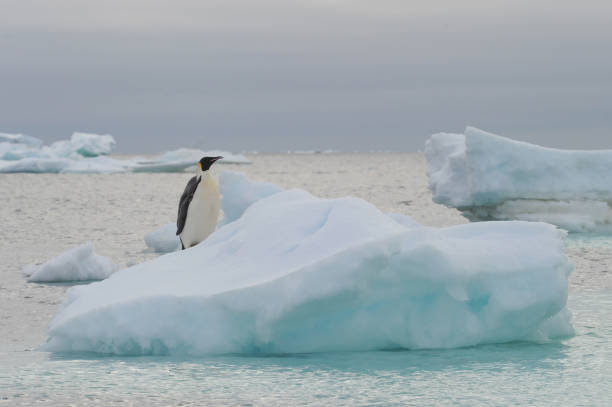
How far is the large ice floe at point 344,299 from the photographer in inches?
152

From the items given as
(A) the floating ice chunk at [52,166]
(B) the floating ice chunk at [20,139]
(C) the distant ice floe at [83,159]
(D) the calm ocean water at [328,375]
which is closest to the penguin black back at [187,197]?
(D) the calm ocean water at [328,375]

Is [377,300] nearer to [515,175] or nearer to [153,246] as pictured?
[153,246]

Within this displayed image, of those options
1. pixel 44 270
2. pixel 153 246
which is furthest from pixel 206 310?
pixel 153 246

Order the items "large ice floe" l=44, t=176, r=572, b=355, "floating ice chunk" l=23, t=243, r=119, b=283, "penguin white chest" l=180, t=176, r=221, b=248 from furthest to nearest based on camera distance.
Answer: "penguin white chest" l=180, t=176, r=221, b=248
"floating ice chunk" l=23, t=243, r=119, b=283
"large ice floe" l=44, t=176, r=572, b=355

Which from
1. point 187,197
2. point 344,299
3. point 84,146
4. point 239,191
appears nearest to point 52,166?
point 84,146

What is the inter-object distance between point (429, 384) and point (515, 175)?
309 inches

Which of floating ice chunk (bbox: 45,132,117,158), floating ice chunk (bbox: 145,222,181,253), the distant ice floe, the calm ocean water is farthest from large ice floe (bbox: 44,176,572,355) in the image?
floating ice chunk (bbox: 45,132,117,158)

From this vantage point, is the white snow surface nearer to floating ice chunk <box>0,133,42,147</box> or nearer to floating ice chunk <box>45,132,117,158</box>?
floating ice chunk <box>45,132,117,158</box>

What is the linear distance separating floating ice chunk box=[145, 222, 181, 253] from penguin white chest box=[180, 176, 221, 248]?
51.4 inches

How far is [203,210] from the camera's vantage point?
25.5 feet

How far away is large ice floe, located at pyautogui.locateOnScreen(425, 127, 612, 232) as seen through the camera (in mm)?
10805

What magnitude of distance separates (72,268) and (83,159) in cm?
3843

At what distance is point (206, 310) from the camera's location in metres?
3.95

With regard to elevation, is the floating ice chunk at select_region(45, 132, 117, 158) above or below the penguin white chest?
above
